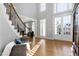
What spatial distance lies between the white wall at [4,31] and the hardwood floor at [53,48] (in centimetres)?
51

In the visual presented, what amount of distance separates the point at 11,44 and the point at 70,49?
1242 millimetres

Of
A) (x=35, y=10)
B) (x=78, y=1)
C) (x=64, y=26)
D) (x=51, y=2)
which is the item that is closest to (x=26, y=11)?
(x=35, y=10)

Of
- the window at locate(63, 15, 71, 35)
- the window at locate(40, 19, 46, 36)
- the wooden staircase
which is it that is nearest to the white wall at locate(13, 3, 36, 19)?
the wooden staircase

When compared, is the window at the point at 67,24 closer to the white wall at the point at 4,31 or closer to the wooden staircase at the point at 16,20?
the wooden staircase at the point at 16,20

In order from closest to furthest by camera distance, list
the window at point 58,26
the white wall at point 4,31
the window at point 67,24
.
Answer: the white wall at point 4,31, the window at point 67,24, the window at point 58,26

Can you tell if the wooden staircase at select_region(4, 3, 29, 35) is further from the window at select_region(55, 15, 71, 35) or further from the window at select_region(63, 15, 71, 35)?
the window at select_region(63, 15, 71, 35)

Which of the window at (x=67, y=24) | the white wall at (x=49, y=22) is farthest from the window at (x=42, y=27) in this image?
the window at (x=67, y=24)

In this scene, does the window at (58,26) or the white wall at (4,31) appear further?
the window at (58,26)

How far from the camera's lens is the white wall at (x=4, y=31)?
94.0 inches

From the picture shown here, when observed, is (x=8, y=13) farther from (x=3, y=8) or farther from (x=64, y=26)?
(x=64, y=26)

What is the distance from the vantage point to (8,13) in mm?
2588

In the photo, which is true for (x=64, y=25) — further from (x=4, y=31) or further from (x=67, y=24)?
(x=4, y=31)

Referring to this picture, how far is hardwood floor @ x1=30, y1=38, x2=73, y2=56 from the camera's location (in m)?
2.41

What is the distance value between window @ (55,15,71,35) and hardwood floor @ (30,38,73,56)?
24 centimetres
